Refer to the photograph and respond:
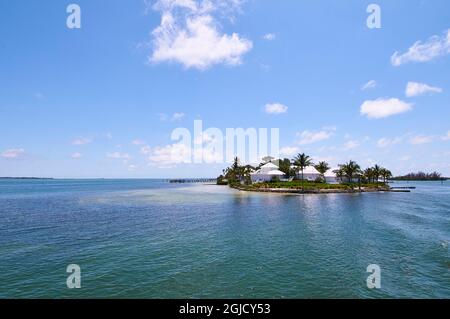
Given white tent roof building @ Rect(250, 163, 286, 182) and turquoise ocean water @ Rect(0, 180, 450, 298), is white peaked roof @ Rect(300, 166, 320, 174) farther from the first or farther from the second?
turquoise ocean water @ Rect(0, 180, 450, 298)

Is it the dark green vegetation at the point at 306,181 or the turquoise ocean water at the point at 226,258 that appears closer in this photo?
the turquoise ocean water at the point at 226,258

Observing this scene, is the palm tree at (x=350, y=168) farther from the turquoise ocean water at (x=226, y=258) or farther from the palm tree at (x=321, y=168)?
the turquoise ocean water at (x=226, y=258)

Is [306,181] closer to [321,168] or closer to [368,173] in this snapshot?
[321,168]

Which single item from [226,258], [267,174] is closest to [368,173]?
[267,174]

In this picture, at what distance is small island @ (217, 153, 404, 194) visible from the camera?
84.6 metres

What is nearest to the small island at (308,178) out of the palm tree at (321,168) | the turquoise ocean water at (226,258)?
the palm tree at (321,168)

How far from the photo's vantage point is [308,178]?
107m

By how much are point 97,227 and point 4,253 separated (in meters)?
10.1

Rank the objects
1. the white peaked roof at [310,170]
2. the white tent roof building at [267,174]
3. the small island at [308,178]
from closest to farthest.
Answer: the small island at [308,178] < the white peaked roof at [310,170] < the white tent roof building at [267,174]

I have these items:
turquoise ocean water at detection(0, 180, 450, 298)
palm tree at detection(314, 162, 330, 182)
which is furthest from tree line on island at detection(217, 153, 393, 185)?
turquoise ocean water at detection(0, 180, 450, 298)

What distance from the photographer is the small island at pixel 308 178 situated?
277 ft

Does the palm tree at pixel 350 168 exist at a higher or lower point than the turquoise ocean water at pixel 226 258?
higher

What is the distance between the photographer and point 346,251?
822 inches
